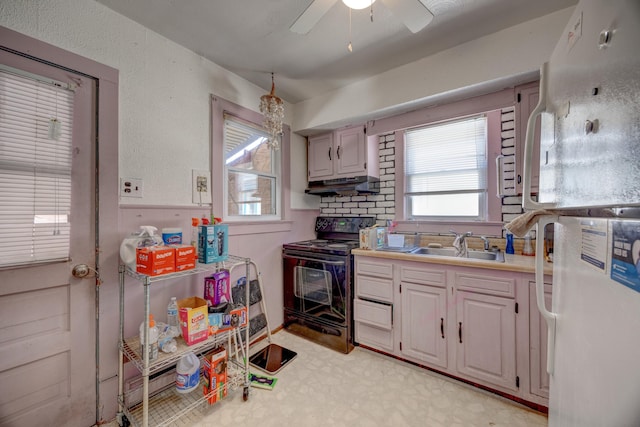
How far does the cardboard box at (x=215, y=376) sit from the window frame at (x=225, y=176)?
3.28 feet

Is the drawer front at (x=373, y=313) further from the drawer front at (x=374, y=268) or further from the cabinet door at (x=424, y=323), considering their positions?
the drawer front at (x=374, y=268)

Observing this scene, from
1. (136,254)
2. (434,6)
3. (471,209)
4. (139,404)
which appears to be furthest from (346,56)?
(139,404)

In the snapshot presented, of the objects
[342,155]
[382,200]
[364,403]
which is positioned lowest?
[364,403]

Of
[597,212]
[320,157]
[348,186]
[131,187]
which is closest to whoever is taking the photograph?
[597,212]

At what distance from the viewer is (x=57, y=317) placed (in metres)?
1.40

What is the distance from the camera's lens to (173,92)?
6.19 feet

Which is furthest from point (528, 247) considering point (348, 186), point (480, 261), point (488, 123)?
point (348, 186)

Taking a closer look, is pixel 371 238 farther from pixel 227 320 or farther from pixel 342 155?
pixel 227 320

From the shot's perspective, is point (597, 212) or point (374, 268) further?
point (374, 268)

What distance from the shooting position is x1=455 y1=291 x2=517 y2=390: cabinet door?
65.2 inches

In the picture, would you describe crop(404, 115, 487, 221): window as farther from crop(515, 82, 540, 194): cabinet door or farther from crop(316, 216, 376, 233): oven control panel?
crop(316, 216, 376, 233): oven control panel

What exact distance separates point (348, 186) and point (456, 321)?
5.01 feet

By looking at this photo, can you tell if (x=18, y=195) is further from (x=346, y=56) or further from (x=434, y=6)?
(x=434, y=6)

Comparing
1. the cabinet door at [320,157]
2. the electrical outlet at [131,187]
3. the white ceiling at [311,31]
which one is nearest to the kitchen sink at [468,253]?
the cabinet door at [320,157]
